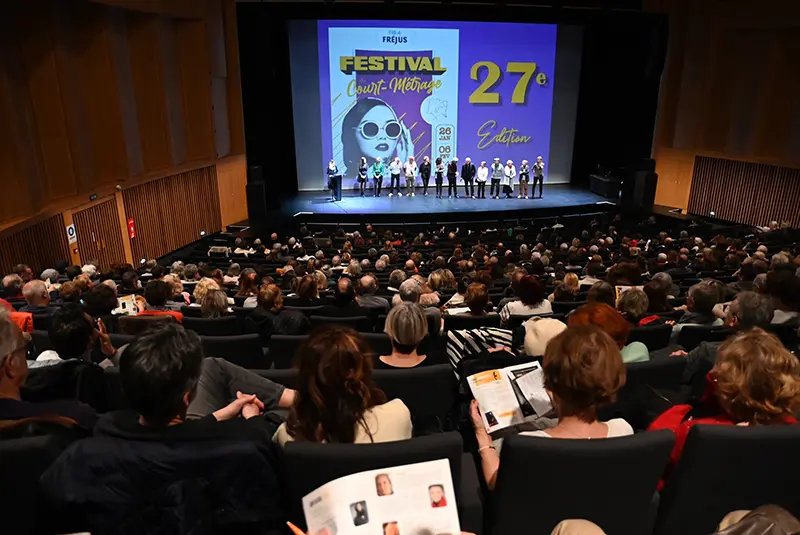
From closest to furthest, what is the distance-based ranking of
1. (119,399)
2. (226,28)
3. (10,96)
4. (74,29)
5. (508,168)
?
(119,399) < (10,96) < (74,29) < (226,28) < (508,168)

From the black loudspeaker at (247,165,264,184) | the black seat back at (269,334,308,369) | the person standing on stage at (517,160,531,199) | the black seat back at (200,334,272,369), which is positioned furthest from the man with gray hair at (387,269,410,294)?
the person standing on stage at (517,160,531,199)

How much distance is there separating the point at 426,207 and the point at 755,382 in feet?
44.9

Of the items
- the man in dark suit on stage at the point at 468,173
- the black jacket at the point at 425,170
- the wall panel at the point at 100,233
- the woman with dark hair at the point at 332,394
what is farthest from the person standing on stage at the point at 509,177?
Result: the woman with dark hair at the point at 332,394

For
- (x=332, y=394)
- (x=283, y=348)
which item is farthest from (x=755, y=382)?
(x=283, y=348)

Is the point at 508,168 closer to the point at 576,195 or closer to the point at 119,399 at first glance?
the point at 576,195

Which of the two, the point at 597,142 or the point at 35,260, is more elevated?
the point at 597,142

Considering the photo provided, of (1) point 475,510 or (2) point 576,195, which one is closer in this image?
(1) point 475,510

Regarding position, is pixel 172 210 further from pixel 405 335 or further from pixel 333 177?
pixel 405 335

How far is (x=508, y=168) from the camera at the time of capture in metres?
16.6

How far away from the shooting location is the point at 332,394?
6.28ft

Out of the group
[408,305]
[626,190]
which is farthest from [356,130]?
[408,305]

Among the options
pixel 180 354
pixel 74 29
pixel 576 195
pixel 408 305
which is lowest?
pixel 576 195

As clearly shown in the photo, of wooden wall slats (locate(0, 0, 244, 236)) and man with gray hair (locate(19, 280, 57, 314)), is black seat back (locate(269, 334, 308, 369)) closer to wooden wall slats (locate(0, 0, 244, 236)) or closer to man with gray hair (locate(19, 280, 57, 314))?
man with gray hair (locate(19, 280, 57, 314))

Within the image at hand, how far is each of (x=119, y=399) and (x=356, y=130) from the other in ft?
48.0
